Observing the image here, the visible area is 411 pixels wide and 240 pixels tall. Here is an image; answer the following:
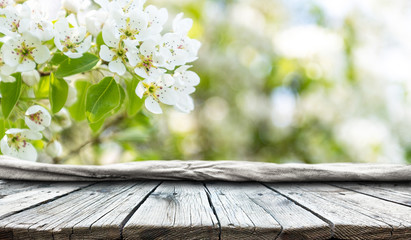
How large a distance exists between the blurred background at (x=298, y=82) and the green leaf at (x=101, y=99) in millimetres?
1784

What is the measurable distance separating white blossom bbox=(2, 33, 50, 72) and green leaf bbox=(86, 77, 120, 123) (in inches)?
3.7

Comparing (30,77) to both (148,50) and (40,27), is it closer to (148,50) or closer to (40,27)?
(40,27)

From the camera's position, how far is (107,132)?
1.54m

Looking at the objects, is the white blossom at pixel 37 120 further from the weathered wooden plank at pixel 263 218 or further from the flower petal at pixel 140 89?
the weathered wooden plank at pixel 263 218

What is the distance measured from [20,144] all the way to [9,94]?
9 cm

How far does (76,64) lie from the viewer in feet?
2.05

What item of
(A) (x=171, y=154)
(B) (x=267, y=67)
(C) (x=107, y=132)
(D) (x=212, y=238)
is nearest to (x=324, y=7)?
(B) (x=267, y=67)

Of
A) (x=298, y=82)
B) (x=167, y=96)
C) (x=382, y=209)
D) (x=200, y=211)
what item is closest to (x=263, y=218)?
(x=200, y=211)

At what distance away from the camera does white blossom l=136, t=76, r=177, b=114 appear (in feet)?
2.03

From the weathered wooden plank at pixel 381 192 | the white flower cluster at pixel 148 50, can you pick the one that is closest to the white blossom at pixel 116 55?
the white flower cluster at pixel 148 50

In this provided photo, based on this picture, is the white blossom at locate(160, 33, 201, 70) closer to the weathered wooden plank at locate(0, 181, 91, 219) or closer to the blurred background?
the weathered wooden plank at locate(0, 181, 91, 219)

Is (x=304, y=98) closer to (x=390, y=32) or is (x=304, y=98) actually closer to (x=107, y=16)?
(x=390, y=32)

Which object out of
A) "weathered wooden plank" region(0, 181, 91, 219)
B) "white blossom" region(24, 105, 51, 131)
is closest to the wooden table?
"weathered wooden plank" region(0, 181, 91, 219)

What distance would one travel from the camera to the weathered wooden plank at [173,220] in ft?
1.28
